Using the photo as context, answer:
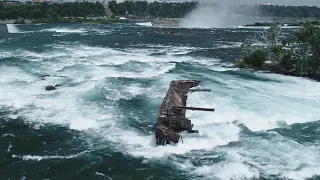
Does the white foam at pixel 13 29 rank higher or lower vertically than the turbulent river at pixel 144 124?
higher

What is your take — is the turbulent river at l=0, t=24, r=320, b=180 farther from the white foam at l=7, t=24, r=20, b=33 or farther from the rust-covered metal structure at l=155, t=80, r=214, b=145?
the white foam at l=7, t=24, r=20, b=33

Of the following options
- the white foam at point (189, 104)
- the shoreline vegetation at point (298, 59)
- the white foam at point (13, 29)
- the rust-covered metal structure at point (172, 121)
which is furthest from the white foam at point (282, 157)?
the white foam at point (13, 29)

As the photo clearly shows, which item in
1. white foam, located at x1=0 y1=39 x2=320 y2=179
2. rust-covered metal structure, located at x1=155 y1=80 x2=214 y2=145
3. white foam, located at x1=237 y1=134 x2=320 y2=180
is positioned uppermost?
rust-covered metal structure, located at x1=155 y1=80 x2=214 y2=145

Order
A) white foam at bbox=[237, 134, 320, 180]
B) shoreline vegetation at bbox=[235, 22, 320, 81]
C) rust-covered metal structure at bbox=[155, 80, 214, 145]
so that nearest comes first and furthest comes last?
1. white foam at bbox=[237, 134, 320, 180]
2. rust-covered metal structure at bbox=[155, 80, 214, 145]
3. shoreline vegetation at bbox=[235, 22, 320, 81]

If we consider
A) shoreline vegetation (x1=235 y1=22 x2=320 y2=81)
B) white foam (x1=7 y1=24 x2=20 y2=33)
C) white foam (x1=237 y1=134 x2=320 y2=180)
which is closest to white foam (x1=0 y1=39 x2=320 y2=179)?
white foam (x1=237 y1=134 x2=320 y2=180)

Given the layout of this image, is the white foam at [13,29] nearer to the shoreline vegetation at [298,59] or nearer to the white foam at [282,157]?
the shoreline vegetation at [298,59]

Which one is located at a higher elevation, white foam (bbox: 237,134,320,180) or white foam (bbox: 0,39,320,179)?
white foam (bbox: 0,39,320,179)

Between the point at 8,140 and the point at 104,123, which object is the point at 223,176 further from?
the point at 8,140

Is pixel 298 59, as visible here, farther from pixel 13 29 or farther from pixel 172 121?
pixel 13 29
